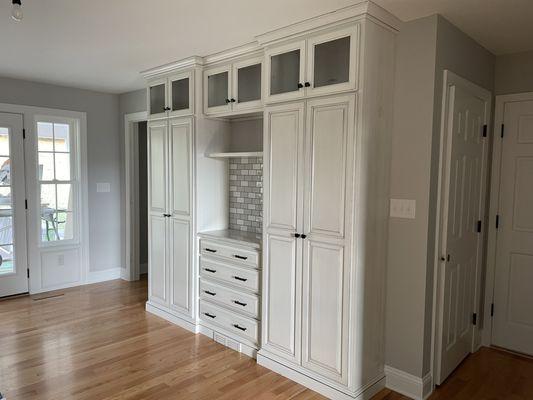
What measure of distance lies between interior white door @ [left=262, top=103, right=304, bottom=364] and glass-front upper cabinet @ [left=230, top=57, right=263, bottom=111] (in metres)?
0.33

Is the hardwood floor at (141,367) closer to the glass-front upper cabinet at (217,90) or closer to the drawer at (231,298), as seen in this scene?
the drawer at (231,298)

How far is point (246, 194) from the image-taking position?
3668 millimetres

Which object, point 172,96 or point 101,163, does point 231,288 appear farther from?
point 101,163

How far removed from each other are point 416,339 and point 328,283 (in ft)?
2.21

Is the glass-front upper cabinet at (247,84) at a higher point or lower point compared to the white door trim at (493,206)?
higher

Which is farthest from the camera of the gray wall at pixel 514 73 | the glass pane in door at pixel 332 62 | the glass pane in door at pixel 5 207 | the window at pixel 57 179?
the window at pixel 57 179

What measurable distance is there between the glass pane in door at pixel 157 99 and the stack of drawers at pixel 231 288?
138 cm

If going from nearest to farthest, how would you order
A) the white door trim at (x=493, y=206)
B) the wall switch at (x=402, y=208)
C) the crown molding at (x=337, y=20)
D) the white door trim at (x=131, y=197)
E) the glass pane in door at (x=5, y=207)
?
the crown molding at (x=337, y=20) → the wall switch at (x=402, y=208) → the white door trim at (x=493, y=206) → the glass pane in door at (x=5, y=207) → the white door trim at (x=131, y=197)

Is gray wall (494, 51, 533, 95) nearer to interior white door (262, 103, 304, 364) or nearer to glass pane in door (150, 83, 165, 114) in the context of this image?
interior white door (262, 103, 304, 364)

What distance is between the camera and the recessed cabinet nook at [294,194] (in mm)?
2469

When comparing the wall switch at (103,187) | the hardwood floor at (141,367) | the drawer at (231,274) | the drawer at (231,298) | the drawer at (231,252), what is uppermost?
the wall switch at (103,187)

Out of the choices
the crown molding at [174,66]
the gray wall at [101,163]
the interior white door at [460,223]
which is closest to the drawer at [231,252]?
the interior white door at [460,223]

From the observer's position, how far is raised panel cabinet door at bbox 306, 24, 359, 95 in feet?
7.86

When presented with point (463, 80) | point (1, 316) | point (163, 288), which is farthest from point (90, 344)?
point (463, 80)
